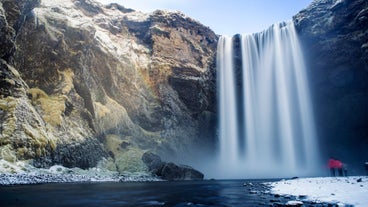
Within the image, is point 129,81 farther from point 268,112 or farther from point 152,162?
point 268,112

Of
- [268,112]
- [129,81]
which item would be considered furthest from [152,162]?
[268,112]

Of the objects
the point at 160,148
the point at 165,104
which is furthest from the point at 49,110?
the point at 165,104

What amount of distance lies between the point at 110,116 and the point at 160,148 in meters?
10.2

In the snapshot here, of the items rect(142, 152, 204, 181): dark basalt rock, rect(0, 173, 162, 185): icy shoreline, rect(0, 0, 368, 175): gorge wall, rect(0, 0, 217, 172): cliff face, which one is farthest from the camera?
rect(142, 152, 204, 181): dark basalt rock

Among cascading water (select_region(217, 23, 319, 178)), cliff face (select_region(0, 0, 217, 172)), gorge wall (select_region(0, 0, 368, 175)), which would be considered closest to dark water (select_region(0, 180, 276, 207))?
gorge wall (select_region(0, 0, 368, 175))

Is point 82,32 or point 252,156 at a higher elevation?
point 82,32

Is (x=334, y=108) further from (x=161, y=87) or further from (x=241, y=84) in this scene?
(x=161, y=87)

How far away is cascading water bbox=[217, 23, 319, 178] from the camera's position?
54531 mm

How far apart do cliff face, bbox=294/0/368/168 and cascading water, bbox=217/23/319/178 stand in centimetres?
252

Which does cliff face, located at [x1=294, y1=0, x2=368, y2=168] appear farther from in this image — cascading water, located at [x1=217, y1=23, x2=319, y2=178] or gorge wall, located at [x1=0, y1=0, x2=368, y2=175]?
cascading water, located at [x1=217, y1=23, x2=319, y2=178]

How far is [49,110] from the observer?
37.5 metres

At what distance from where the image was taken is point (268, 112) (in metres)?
57.0

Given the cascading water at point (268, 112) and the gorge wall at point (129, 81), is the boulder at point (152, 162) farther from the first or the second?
the cascading water at point (268, 112)

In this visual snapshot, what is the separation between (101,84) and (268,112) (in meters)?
31.6
